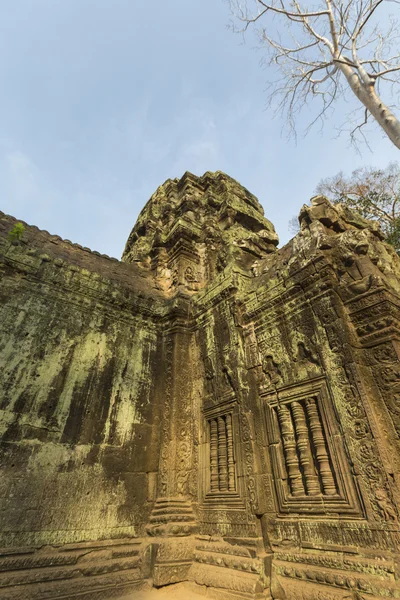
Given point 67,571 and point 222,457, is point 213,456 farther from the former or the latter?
point 67,571

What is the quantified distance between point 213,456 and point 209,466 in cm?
20

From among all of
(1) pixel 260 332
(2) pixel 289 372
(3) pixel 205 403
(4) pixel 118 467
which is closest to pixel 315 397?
(2) pixel 289 372

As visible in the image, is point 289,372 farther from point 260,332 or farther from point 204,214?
point 204,214

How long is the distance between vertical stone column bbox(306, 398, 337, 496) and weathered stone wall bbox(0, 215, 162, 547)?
3204mm

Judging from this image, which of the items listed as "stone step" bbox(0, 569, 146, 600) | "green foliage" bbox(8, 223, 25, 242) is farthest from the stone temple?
"green foliage" bbox(8, 223, 25, 242)

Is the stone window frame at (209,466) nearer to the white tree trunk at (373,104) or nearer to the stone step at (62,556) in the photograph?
the stone step at (62,556)

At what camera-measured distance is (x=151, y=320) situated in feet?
25.0

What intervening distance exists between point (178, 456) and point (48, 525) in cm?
233

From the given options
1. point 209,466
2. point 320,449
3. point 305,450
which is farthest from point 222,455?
point 320,449

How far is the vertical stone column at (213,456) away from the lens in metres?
5.60

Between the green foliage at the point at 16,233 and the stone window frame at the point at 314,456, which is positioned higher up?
the green foliage at the point at 16,233

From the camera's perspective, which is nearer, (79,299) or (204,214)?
(79,299)

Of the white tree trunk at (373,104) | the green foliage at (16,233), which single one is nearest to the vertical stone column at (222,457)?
the green foliage at (16,233)

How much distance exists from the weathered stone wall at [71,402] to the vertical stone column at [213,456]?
110 centimetres
